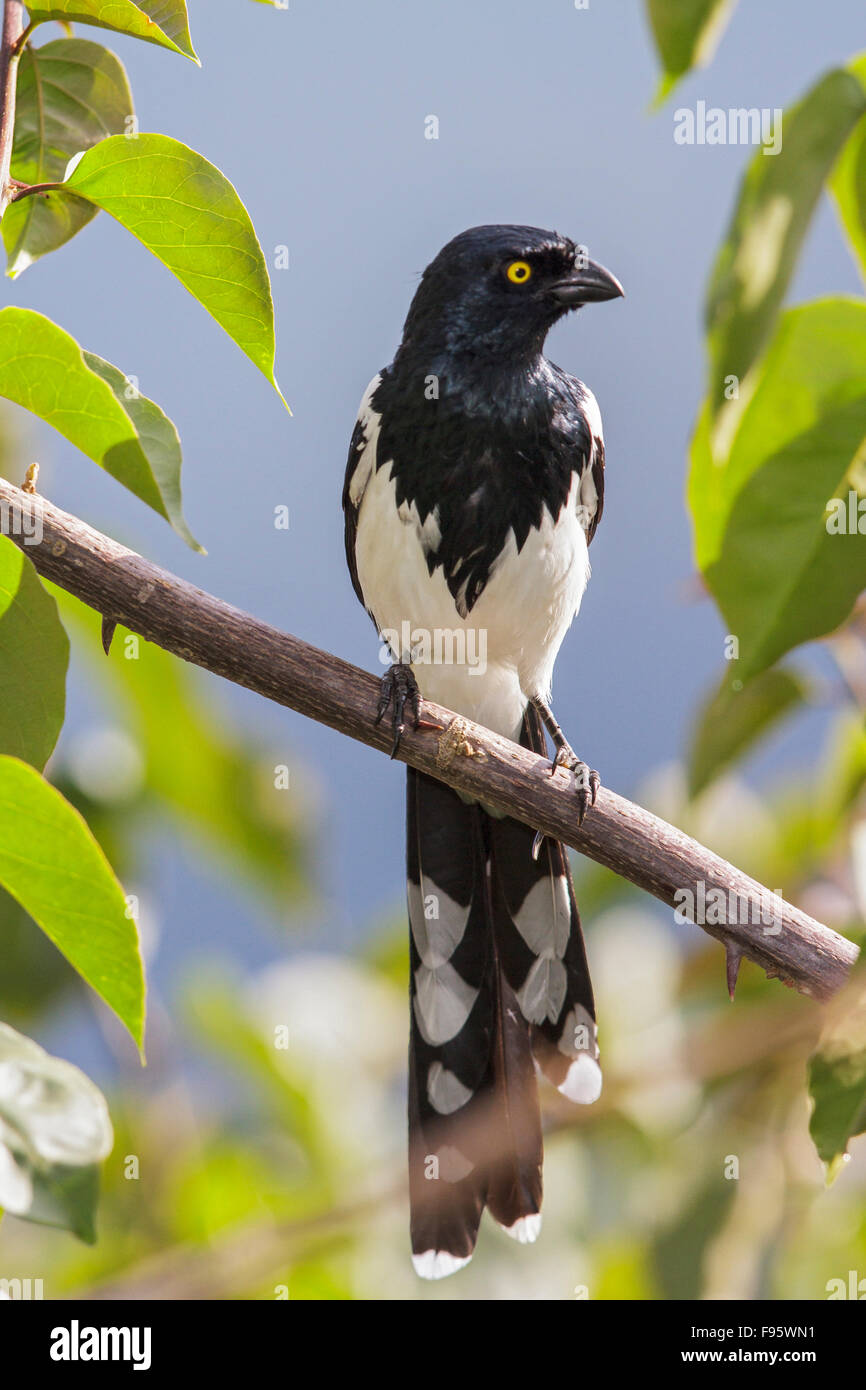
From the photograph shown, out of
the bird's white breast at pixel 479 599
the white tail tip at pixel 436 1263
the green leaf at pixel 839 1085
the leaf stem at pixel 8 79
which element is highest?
the bird's white breast at pixel 479 599

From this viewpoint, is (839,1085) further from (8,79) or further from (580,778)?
(8,79)

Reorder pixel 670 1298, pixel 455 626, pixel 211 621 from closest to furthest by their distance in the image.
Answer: pixel 211 621 → pixel 670 1298 → pixel 455 626

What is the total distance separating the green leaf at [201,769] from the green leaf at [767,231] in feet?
5.56

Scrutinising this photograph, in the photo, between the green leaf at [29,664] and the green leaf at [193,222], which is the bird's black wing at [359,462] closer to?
the green leaf at [193,222]

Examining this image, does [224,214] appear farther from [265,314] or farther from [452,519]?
[452,519]

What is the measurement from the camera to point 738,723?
221 centimetres

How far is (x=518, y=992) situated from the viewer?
2986mm

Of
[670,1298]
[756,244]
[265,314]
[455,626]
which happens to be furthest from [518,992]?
[756,244]

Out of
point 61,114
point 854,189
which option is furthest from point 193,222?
point 854,189

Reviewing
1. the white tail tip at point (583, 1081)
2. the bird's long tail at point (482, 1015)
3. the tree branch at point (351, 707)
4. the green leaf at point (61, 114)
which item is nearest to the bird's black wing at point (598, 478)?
the bird's long tail at point (482, 1015)

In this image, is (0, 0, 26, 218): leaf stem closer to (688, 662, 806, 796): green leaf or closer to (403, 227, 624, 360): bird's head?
(688, 662, 806, 796): green leaf

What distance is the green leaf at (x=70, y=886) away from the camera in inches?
52.9

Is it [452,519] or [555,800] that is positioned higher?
[452,519]

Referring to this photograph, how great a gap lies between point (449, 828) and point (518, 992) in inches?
20.7
